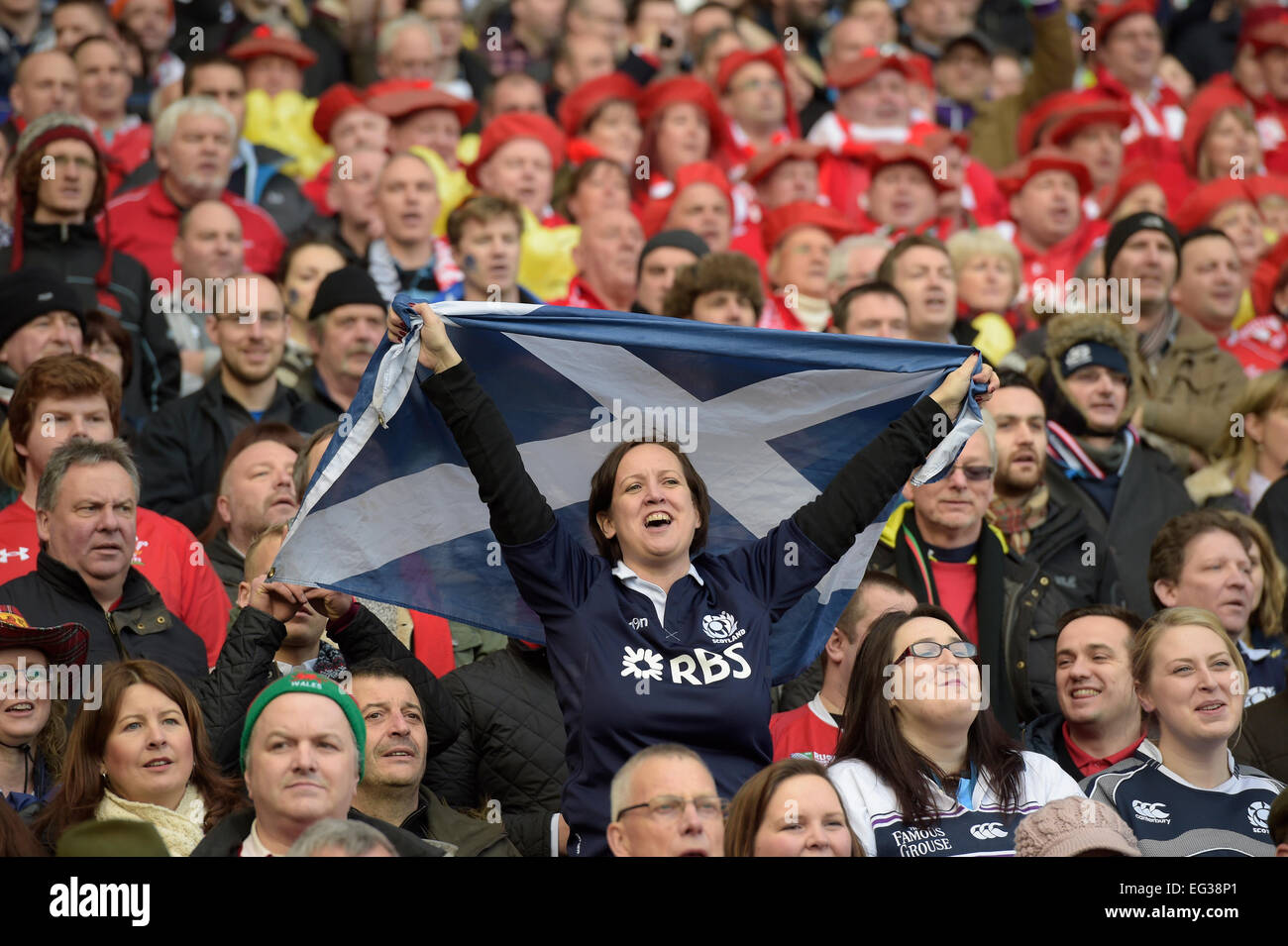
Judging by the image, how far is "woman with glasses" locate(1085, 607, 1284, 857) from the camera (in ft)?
21.7

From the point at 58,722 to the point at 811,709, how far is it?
2523 mm

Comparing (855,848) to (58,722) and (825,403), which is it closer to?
(825,403)

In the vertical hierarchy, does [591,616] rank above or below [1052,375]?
below

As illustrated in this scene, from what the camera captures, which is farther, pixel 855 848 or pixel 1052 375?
pixel 1052 375

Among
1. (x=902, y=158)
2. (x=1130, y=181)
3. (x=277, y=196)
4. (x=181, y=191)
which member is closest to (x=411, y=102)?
(x=277, y=196)

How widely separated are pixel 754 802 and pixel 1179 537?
3.24 meters

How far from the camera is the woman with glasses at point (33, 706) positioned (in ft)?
21.4

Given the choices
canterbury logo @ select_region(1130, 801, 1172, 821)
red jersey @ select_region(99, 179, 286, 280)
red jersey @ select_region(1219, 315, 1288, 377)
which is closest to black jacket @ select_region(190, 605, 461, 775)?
canterbury logo @ select_region(1130, 801, 1172, 821)

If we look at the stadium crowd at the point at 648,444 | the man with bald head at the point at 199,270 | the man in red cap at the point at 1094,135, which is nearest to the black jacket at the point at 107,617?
the stadium crowd at the point at 648,444

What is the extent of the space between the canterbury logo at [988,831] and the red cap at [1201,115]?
30.5ft

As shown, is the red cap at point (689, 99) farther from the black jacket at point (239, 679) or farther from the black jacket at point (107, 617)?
the black jacket at point (239, 679)

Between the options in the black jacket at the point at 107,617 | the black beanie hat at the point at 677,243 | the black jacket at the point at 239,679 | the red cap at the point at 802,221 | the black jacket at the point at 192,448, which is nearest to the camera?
the black jacket at the point at 239,679
